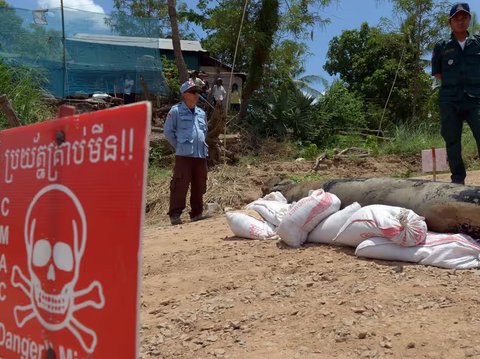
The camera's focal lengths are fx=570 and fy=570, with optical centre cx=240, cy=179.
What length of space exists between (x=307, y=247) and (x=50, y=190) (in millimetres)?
2400

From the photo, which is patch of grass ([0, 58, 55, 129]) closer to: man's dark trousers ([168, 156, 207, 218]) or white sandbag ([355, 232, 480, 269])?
man's dark trousers ([168, 156, 207, 218])

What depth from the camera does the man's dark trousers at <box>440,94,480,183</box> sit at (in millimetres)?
4473

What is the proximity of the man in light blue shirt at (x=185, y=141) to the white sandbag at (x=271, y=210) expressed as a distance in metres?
1.70

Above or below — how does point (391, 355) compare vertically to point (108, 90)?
below

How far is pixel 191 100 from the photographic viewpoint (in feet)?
19.7

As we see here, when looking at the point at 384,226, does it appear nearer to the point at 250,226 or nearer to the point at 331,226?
the point at 331,226

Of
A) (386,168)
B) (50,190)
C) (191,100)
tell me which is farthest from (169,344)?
(386,168)

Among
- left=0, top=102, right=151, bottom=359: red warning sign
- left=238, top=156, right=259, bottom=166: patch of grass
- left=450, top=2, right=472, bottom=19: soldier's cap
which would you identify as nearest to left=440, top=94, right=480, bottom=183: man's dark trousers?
left=450, top=2, right=472, bottom=19: soldier's cap

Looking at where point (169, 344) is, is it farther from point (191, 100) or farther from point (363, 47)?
point (363, 47)

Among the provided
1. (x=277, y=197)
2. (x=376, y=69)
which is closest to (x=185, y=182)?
(x=277, y=197)

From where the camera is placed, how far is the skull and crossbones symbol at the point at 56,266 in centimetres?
145

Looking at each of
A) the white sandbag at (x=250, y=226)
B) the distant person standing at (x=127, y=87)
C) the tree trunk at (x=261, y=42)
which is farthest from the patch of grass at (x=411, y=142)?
the white sandbag at (x=250, y=226)

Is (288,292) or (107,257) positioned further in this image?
(288,292)

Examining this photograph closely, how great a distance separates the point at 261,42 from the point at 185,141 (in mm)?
8080
